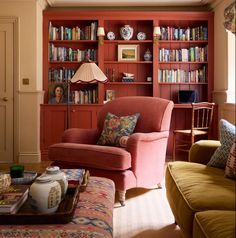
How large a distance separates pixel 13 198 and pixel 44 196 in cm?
21

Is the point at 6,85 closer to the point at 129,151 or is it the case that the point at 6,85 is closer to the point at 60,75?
the point at 60,75

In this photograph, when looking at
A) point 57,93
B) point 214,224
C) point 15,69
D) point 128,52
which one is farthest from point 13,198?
point 128,52

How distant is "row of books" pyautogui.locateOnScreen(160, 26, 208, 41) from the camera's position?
5332 mm

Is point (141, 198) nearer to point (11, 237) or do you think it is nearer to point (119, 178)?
point (119, 178)

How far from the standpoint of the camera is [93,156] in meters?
3.03

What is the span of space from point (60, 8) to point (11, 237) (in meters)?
4.86

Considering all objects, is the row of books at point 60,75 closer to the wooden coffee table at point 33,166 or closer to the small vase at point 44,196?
the wooden coffee table at point 33,166

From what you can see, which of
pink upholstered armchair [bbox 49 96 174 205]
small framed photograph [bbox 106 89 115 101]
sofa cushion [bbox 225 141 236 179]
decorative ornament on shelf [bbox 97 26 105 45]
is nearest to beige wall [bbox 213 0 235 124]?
pink upholstered armchair [bbox 49 96 174 205]

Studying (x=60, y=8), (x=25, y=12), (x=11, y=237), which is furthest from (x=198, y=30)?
(x=11, y=237)

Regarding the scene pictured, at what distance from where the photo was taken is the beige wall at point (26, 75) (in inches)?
194

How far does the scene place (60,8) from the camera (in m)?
5.58

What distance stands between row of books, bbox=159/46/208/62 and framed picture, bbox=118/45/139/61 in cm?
40

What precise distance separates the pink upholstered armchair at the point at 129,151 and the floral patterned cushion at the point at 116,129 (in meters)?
0.11

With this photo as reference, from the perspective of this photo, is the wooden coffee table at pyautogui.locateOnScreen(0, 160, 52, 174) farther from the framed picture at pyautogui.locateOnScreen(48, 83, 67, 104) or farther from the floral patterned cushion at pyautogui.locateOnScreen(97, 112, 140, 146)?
the floral patterned cushion at pyautogui.locateOnScreen(97, 112, 140, 146)
